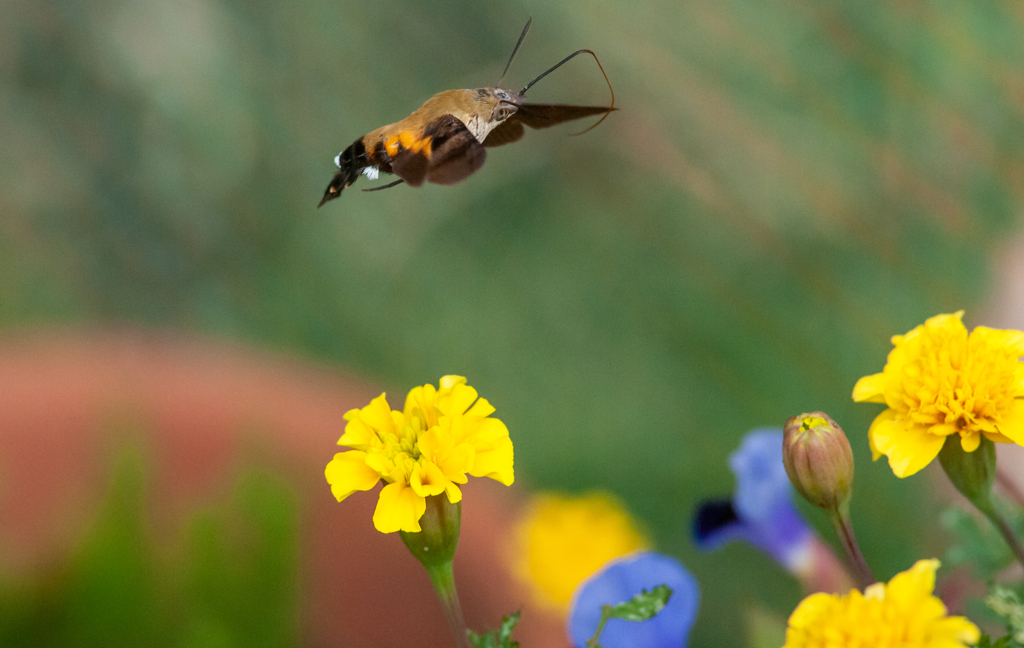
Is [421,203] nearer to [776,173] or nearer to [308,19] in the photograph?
[308,19]

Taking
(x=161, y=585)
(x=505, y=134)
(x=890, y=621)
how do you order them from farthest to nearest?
1. (x=161, y=585)
2. (x=505, y=134)
3. (x=890, y=621)

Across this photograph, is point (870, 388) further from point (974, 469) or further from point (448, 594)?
point (448, 594)

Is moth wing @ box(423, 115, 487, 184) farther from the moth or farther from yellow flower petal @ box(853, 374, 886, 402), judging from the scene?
yellow flower petal @ box(853, 374, 886, 402)


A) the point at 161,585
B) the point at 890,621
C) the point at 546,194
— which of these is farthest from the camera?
the point at 546,194

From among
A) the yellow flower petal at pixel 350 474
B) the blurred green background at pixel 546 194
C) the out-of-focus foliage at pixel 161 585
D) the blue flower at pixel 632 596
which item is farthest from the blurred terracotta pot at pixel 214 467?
the blurred green background at pixel 546 194

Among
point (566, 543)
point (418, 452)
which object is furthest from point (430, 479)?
point (566, 543)

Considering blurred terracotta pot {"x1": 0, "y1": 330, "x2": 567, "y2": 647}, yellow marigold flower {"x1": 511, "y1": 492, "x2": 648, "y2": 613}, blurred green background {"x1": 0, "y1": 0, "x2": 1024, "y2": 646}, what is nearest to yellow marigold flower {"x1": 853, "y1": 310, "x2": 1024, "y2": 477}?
blurred terracotta pot {"x1": 0, "y1": 330, "x2": 567, "y2": 647}

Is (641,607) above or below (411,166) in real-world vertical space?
below
